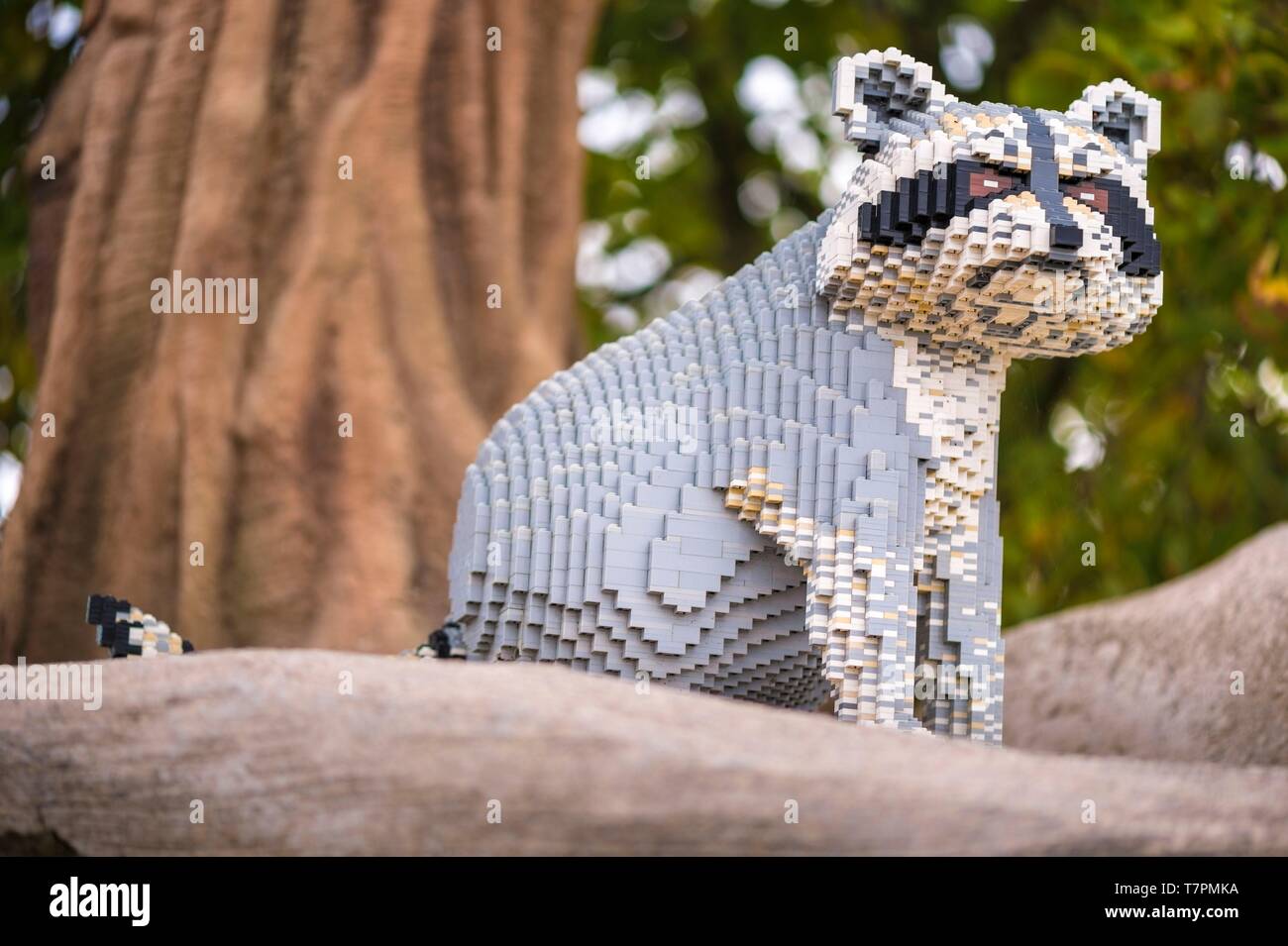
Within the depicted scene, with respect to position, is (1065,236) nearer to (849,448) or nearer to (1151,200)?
(849,448)

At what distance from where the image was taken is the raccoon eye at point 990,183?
12.8 ft

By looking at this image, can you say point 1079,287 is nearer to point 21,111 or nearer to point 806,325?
point 806,325

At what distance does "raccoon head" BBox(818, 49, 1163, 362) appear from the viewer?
389 cm

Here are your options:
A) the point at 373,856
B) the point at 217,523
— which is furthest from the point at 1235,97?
the point at 373,856

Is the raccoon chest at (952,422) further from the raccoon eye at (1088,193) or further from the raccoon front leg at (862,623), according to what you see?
the raccoon eye at (1088,193)

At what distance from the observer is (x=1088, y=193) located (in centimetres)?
400

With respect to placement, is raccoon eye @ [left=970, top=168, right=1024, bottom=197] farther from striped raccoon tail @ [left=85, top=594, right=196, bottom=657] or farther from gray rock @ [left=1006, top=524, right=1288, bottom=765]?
striped raccoon tail @ [left=85, top=594, right=196, bottom=657]

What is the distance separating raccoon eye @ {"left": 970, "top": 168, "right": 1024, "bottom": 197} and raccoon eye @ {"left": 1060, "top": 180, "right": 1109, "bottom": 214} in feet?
0.51

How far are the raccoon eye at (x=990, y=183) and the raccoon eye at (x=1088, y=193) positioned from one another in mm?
154

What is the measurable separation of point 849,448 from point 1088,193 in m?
0.87

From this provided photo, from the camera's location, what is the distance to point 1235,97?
23.3ft
